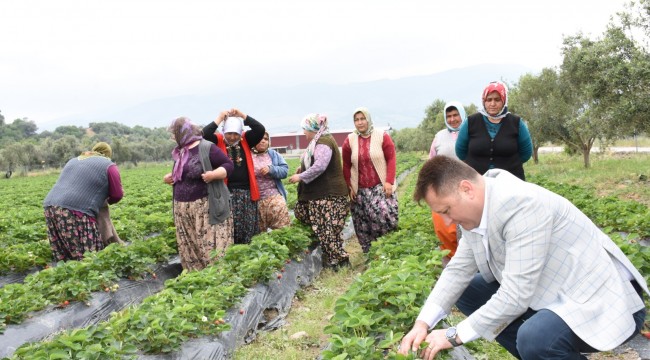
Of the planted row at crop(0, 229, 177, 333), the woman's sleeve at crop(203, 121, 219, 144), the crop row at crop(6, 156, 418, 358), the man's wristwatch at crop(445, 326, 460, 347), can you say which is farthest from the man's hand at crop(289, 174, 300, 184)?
the man's wristwatch at crop(445, 326, 460, 347)

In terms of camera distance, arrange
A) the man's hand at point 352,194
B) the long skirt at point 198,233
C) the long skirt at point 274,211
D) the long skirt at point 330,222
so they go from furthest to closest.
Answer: the long skirt at point 274,211
the man's hand at point 352,194
the long skirt at point 330,222
the long skirt at point 198,233

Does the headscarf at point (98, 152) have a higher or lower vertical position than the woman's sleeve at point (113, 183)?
higher

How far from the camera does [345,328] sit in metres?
2.93

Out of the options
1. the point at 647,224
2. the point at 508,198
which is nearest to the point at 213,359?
the point at 508,198

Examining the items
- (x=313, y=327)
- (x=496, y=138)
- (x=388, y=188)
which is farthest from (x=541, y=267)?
→ (x=388, y=188)

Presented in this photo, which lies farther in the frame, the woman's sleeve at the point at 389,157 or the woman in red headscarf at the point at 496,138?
the woman's sleeve at the point at 389,157

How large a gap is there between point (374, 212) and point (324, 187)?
684mm

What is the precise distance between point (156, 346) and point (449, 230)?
2778mm

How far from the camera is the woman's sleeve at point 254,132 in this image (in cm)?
595

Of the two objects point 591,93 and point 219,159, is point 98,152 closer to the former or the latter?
point 219,159

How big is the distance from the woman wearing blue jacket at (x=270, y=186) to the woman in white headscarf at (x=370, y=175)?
0.87 m

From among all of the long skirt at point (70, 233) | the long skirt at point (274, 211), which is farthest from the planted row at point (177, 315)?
the long skirt at point (70, 233)

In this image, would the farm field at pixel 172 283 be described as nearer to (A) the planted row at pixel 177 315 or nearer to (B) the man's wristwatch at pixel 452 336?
(A) the planted row at pixel 177 315

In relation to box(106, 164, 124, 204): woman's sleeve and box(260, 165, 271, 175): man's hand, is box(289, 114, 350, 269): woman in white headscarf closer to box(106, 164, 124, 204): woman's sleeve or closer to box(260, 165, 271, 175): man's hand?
box(260, 165, 271, 175): man's hand
